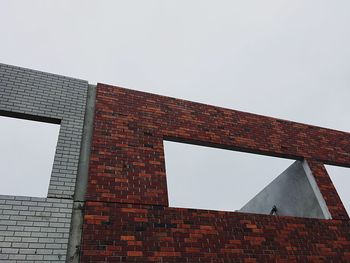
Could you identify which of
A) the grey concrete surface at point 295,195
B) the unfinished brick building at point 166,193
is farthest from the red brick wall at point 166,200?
the grey concrete surface at point 295,195

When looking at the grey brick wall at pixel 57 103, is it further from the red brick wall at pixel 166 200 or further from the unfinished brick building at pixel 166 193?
the red brick wall at pixel 166 200

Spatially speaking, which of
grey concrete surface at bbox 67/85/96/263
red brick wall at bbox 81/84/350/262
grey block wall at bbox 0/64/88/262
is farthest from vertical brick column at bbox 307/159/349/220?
grey block wall at bbox 0/64/88/262

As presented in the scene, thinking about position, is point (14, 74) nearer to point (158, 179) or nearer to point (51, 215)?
point (51, 215)

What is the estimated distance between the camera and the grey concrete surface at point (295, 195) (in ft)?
19.3

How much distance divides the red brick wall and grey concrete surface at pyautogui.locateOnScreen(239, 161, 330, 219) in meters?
0.21

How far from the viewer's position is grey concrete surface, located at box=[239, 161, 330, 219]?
5871mm

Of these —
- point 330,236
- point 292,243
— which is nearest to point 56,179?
point 292,243

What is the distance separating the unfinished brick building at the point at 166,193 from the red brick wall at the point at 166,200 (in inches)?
0.6

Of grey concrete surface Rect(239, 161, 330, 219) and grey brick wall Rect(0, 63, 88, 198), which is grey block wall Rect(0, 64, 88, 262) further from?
grey concrete surface Rect(239, 161, 330, 219)

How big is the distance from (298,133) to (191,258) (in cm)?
419

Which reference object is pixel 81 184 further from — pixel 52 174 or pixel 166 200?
pixel 166 200

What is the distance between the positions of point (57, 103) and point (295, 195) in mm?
5319

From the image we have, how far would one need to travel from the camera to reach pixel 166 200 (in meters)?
4.34

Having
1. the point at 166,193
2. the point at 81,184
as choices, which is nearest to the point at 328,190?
the point at 166,193
